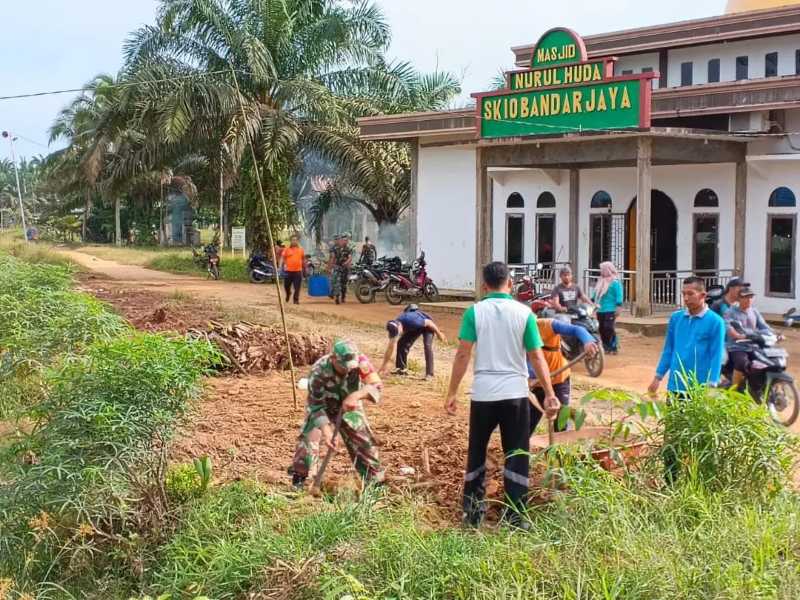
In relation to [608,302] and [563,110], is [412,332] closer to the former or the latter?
[608,302]

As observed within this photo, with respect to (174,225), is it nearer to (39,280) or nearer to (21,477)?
(39,280)

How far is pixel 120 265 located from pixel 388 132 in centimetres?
1754

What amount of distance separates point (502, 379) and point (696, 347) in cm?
211

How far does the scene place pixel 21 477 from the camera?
288 inches

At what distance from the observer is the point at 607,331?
16.2m

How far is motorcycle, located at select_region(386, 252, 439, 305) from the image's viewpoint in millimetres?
24172

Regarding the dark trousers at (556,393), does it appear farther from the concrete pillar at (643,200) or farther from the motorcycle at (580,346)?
the concrete pillar at (643,200)

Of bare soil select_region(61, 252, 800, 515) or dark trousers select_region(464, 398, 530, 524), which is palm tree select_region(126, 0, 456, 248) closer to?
bare soil select_region(61, 252, 800, 515)

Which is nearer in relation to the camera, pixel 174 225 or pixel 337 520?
pixel 337 520

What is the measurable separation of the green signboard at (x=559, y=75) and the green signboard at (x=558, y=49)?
0.43 ft

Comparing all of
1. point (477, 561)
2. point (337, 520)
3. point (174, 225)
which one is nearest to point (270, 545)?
point (337, 520)

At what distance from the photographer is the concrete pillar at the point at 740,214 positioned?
19766mm

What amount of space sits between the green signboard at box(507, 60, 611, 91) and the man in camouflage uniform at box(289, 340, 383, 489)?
40.0 feet

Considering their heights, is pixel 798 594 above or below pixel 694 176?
below
